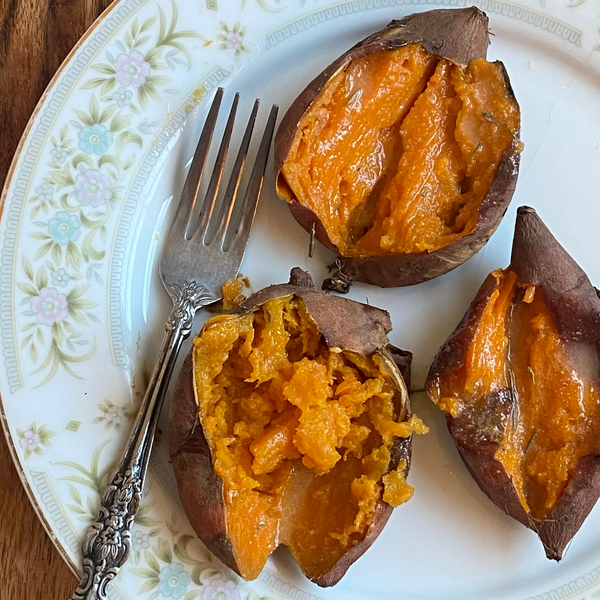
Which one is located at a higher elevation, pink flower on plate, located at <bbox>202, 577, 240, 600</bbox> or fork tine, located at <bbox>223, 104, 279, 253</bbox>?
fork tine, located at <bbox>223, 104, 279, 253</bbox>

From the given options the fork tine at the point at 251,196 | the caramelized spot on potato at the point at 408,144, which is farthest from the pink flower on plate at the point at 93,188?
the caramelized spot on potato at the point at 408,144

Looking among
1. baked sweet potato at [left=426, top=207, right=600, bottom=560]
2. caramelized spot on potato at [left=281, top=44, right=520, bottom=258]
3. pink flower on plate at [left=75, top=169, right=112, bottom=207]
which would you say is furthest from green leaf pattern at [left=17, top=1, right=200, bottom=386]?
baked sweet potato at [left=426, top=207, right=600, bottom=560]

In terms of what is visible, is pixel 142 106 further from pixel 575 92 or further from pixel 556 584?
pixel 556 584

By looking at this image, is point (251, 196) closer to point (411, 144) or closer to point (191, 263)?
point (191, 263)

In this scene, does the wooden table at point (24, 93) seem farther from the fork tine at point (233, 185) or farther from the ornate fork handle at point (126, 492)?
the fork tine at point (233, 185)

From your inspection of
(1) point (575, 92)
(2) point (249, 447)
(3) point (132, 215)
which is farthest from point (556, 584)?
(3) point (132, 215)

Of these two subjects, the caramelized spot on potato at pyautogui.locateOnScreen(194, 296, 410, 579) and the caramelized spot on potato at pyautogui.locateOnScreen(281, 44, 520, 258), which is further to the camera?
the caramelized spot on potato at pyautogui.locateOnScreen(281, 44, 520, 258)

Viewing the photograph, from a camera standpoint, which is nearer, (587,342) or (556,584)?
(587,342)

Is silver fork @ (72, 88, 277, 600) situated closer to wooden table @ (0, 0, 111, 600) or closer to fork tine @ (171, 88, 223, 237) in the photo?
fork tine @ (171, 88, 223, 237)
